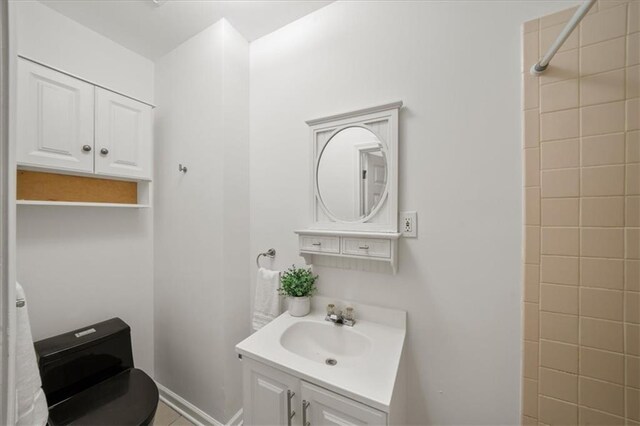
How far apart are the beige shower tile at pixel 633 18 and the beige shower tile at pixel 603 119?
23 centimetres

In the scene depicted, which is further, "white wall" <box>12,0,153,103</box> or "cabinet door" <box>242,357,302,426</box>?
"white wall" <box>12,0,153,103</box>

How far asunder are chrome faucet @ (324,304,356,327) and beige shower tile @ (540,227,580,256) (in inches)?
33.3

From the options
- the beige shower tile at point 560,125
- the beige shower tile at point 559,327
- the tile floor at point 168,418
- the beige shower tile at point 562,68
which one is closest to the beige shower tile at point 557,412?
the beige shower tile at point 559,327

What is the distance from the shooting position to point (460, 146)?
1053 mm

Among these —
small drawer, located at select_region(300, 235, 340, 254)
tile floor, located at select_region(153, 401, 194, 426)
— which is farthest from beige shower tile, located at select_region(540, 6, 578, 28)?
tile floor, located at select_region(153, 401, 194, 426)

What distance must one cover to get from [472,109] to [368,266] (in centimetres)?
85

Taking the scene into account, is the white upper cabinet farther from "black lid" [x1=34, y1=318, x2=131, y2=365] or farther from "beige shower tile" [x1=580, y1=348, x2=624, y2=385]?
"beige shower tile" [x1=580, y1=348, x2=624, y2=385]

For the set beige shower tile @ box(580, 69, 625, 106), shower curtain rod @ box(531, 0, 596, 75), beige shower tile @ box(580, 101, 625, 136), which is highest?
shower curtain rod @ box(531, 0, 596, 75)

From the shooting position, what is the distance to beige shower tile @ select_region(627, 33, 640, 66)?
77cm

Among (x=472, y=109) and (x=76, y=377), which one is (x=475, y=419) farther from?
(x=76, y=377)

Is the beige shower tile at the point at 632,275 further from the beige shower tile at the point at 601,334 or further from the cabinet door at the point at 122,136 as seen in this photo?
the cabinet door at the point at 122,136

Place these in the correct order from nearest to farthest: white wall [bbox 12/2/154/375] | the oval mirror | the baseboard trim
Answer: the oval mirror → white wall [bbox 12/2/154/375] → the baseboard trim

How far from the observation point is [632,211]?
782 millimetres

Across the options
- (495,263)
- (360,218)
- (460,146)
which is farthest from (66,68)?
(495,263)
